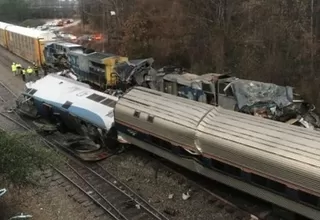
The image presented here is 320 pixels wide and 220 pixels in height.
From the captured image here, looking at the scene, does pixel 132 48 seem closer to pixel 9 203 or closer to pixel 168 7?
pixel 168 7

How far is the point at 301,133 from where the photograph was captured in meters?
13.3

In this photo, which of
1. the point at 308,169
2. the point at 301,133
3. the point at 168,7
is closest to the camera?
the point at 308,169

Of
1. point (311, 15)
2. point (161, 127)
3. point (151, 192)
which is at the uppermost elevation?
point (311, 15)

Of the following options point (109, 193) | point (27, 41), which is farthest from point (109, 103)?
point (27, 41)

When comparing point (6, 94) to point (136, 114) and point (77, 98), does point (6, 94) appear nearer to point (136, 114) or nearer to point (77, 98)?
point (77, 98)

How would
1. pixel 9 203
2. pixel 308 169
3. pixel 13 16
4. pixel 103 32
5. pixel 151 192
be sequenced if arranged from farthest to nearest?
pixel 13 16, pixel 103 32, pixel 151 192, pixel 9 203, pixel 308 169

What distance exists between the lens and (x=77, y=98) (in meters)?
21.1

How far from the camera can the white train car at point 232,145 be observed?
12109 millimetres

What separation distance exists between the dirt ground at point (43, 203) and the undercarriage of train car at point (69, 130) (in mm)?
2900

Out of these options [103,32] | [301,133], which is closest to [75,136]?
[301,133]

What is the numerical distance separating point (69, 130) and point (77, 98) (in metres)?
2.07

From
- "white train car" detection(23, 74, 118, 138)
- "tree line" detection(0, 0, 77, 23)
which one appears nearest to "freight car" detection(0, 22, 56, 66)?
"white train car" detection(23, 74, 118, 138)

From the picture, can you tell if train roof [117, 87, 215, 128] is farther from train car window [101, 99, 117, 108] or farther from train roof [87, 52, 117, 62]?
train roof [87, 52, 117, 62]

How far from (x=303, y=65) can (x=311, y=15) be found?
2.82 meters
